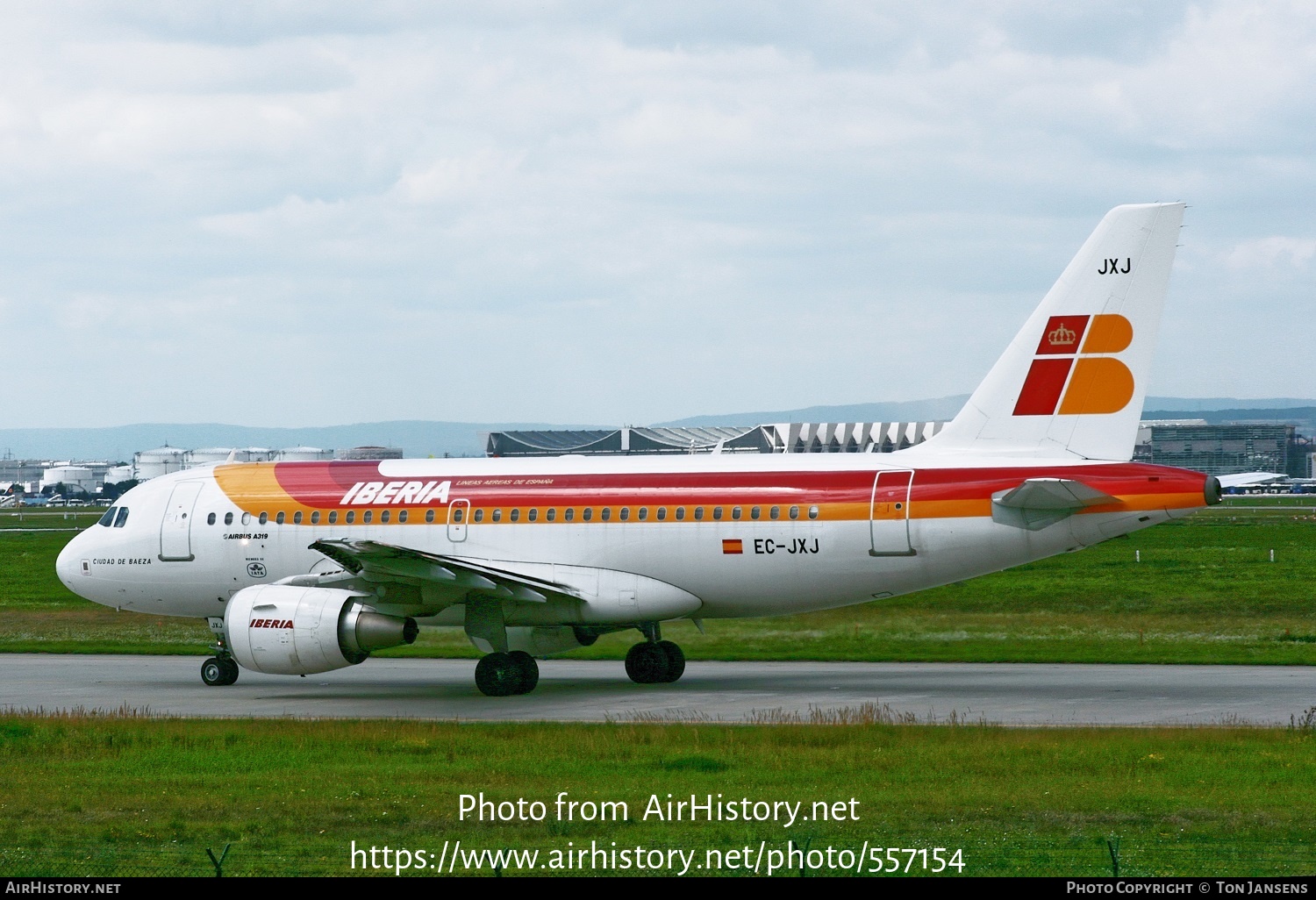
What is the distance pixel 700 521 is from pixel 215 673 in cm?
1021

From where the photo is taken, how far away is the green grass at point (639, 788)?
13688 mm

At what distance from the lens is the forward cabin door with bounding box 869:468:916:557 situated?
2611cm

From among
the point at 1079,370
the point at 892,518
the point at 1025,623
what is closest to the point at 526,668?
the point at 892,518

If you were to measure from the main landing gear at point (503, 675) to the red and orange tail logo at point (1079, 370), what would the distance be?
30.6ft

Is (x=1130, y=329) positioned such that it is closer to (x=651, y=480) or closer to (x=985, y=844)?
(x=651, y=480)

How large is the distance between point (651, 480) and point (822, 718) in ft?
22.1

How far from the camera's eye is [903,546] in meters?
26.1

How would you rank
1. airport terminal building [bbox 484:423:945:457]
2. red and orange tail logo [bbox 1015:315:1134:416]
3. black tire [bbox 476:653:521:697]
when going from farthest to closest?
airport terminal building [bbox 484:423:945:457] < black tire [bbox 476:653:521:697] < red and orange tail logo [bbox 1015:315:1134:416]

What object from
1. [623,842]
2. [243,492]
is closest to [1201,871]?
[623,842]

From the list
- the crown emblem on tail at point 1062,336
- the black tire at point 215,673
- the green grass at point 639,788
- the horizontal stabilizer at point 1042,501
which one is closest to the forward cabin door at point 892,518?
the horizontal stabilizer at point 1042,501

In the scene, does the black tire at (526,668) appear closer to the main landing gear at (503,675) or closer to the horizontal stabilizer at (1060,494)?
the main landing gear at (503,675)

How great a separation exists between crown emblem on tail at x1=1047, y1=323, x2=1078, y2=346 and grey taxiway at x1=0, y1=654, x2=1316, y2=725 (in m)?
5.67

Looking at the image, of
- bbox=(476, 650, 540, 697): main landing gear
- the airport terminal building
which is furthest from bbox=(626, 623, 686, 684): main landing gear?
the airport terminal building

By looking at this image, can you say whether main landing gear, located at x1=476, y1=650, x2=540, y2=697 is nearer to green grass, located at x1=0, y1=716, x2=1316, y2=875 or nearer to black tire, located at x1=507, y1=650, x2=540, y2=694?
black tire, located at x1=507, y1=650, x2=540, y2=694
